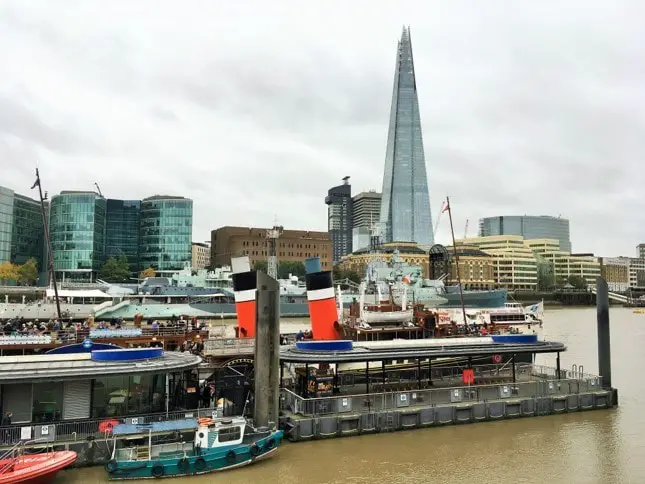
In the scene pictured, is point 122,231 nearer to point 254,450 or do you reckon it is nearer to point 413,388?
point 413,388

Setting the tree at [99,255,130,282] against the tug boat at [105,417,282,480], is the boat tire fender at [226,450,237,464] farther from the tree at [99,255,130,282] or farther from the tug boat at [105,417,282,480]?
the tree at [99,255,130,282]

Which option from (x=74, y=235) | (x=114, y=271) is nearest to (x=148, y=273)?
(x=114, y=271)

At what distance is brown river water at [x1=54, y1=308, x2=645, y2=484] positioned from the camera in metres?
20.3

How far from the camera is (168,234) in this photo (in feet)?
553

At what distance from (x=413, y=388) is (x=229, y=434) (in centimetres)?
1131

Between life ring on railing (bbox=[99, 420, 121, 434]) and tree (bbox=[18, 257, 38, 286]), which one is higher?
tree (bbox=[18, 257, 38, 286])

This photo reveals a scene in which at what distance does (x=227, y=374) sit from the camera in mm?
26344

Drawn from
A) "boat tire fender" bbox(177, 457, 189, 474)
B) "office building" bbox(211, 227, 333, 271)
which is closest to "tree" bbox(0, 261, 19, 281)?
"office building" bbox(211, 227, 333, 271)

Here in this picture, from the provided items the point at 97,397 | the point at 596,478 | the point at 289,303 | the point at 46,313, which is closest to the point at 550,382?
the point at 596,478

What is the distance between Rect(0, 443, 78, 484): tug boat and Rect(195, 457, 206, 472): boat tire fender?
4.00m

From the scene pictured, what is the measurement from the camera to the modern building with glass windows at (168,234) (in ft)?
552

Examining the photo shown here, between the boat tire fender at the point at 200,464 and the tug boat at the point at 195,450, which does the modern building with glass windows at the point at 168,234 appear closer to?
the tug boat at the point at 195,450

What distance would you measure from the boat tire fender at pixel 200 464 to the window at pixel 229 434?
1001 millimetres

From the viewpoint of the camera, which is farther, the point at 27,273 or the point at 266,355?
the point at 27,273
